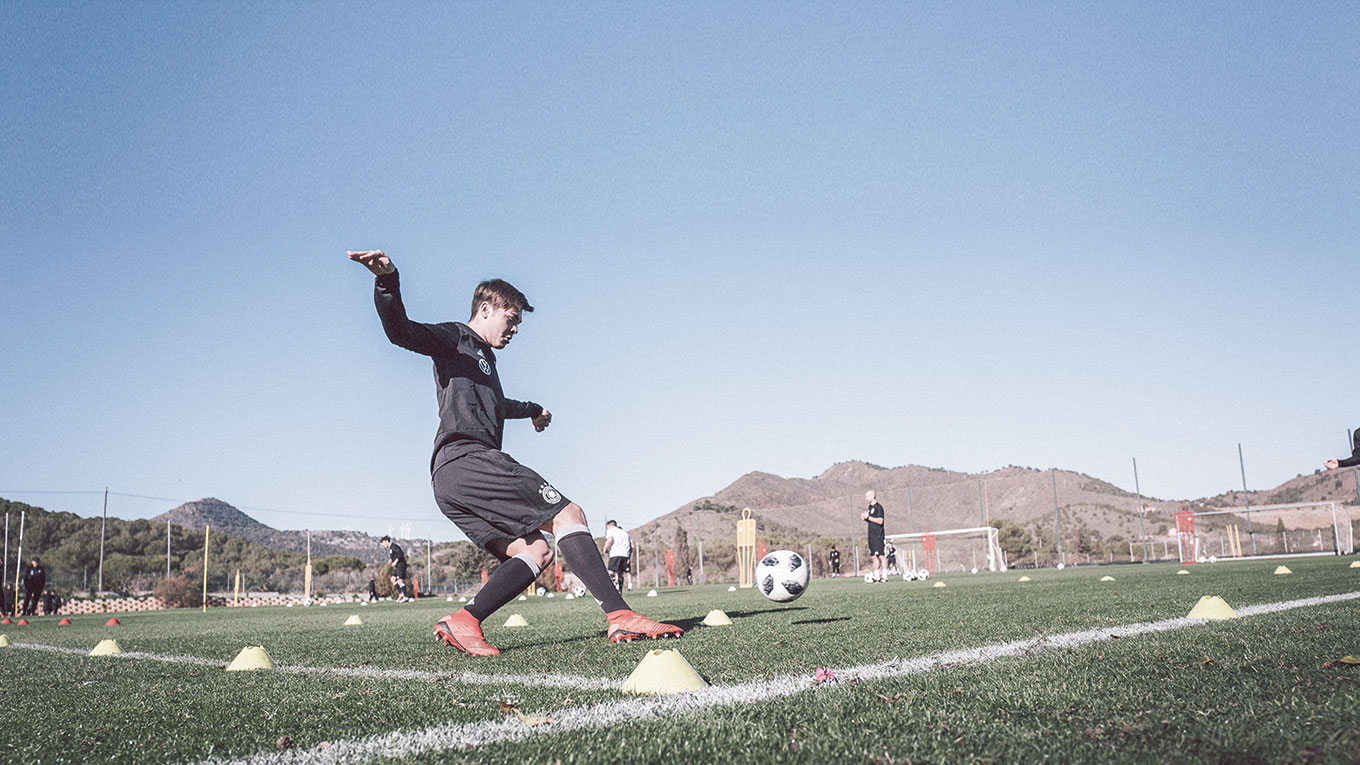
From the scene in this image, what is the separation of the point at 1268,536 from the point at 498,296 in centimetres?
3677

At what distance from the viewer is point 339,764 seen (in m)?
2.01

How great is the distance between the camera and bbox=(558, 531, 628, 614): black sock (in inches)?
181

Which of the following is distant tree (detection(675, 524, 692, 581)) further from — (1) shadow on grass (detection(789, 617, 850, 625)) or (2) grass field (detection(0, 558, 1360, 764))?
(2) grass field (detection(0, 558, 1360, 764))

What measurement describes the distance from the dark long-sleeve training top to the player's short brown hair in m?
0.28

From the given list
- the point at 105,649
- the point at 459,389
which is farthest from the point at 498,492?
the point at 105,649

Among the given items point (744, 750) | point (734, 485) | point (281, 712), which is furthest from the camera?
point (734, 485)

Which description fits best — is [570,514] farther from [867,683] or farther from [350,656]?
[867,683]

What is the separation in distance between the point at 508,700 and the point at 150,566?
46699 millimetres

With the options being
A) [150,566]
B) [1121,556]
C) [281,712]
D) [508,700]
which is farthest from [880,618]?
[150,566]

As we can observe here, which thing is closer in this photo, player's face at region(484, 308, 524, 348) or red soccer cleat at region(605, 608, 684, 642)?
red soccer cleat at region(605, 608, 684, 642)

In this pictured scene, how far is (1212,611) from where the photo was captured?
4820 millimetres

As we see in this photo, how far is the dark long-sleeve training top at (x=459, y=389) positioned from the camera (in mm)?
4500

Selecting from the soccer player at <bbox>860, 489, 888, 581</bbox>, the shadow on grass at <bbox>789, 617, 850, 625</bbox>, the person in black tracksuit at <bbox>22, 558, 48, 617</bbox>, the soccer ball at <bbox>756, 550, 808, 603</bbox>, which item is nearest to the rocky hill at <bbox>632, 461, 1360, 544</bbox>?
the soccer player at <bbox>860, 489, 888, 581</bbox>

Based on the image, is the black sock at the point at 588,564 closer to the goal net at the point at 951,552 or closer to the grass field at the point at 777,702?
the grass field at the point at 777,702
